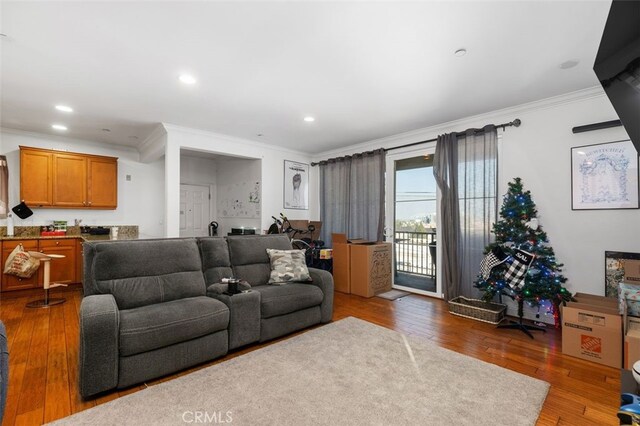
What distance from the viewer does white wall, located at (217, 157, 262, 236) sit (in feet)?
19.0

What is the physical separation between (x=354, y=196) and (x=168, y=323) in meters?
3.94

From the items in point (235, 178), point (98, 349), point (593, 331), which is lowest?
point (593, 331)

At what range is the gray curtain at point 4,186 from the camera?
4488 millimetres

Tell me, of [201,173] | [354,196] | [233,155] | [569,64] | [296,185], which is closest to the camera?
[569,64]

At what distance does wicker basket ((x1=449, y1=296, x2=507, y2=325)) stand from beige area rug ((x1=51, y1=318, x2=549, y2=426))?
3.72ft

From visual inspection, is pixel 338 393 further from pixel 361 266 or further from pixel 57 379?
pixel 361 266

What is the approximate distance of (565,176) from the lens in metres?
3.38

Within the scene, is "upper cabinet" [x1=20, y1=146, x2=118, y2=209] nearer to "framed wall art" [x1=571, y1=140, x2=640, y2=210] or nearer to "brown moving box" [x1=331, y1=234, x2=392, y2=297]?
"brown moving box" [x1=331, y1=234, x2=392, y2=297]

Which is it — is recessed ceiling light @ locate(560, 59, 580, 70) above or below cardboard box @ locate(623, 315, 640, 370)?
above

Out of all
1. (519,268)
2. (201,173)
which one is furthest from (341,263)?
(201,173)

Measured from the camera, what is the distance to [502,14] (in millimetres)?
2037

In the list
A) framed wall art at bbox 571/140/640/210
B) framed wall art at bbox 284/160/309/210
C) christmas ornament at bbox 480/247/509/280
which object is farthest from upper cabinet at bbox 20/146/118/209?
framed wall art at bbox 571/140/640/210

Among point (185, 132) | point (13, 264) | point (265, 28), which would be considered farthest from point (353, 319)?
point (13, 264)

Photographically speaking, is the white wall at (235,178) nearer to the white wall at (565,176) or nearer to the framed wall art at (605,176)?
the white wall at (565,176)
